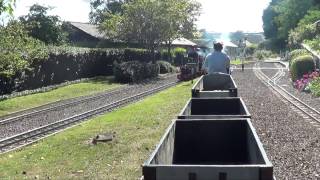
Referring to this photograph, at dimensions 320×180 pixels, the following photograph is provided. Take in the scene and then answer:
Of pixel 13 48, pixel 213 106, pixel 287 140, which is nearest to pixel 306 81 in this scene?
pixel 13 48

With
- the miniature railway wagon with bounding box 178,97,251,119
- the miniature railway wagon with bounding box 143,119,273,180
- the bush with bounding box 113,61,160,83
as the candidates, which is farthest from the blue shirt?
the bush with bounding box 113,61,160,83

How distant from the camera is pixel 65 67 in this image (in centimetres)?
3488

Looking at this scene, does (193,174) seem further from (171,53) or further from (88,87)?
(171,53)

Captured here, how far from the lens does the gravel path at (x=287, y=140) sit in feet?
30.0

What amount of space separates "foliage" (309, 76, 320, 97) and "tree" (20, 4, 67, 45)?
36.3m

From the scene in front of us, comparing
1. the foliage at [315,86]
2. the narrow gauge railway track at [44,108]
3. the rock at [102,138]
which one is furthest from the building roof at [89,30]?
the rock at [102,138]

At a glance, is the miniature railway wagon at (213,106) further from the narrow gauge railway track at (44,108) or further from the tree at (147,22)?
the tree at (147,22)

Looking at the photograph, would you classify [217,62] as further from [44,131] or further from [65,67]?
[65,67]

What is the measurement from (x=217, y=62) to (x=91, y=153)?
169 inches

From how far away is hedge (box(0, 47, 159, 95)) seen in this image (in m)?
27.8

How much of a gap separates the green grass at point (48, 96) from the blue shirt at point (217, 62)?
379 inches

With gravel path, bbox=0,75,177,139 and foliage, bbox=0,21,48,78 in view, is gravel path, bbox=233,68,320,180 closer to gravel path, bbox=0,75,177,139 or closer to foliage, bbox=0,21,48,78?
gravel path, bbox=0,75,177,139

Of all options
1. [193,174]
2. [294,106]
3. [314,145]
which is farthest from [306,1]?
[193,174]

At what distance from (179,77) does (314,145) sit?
27.4 m
